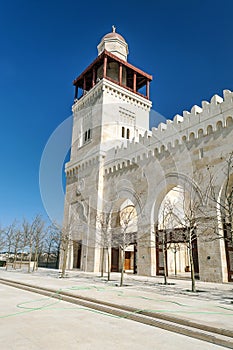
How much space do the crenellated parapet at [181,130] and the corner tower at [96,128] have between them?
3.57 m

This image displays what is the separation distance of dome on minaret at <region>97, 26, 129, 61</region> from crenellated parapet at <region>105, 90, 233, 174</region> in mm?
16119

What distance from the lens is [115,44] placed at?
34.2 metres

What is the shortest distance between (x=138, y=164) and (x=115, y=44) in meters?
20.2

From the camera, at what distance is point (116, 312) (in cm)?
680

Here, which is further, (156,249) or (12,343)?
(156,249)

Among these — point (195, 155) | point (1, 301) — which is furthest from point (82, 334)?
point (195, 155)

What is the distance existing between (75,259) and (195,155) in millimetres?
19050

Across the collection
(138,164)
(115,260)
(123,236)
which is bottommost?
(115,260)

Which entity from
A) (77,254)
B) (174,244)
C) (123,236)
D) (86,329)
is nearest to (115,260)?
(77,254)

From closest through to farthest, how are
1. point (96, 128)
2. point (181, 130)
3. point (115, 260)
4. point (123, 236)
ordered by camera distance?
1. point (123, 236)
2. point (181, 130)
3. point (115, 260)
4. point (96, 128)

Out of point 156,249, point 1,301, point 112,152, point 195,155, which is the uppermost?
point 112,152

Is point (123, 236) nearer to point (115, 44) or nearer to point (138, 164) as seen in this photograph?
point (138, 164)

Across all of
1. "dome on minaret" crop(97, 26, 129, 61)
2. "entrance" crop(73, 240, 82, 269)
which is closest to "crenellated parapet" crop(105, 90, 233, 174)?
"entrance" crop(73, 240, 82, 269)

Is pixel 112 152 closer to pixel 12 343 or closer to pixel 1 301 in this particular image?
pixel 1 301
